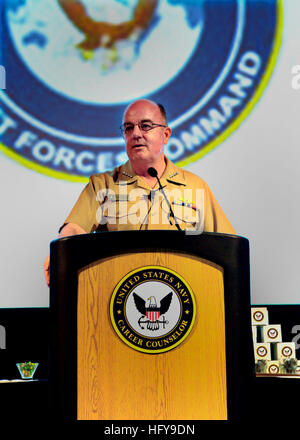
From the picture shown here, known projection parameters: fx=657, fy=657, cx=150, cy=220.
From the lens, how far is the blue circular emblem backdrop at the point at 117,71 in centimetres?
382

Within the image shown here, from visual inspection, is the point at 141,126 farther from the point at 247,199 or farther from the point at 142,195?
the point at 247,199

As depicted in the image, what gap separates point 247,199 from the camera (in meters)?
3.71

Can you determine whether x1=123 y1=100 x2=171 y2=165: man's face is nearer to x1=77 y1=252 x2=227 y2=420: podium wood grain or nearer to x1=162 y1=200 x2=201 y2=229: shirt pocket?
x1=162 y1=200 x2=201 y2=229: shirt pocket

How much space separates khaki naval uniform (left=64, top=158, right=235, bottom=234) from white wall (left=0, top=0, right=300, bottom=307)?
48 cm

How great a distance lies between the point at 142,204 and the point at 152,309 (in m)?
1.27

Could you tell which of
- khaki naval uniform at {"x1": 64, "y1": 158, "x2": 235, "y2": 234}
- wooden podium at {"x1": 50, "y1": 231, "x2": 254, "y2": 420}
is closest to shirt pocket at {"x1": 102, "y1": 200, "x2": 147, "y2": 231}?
khaki naval uniform at {"x1": 64, "y1": 158, "x2": 235, "y2": 234}

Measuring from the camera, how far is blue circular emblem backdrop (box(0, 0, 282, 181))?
3820mm

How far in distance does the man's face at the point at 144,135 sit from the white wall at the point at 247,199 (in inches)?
25.8

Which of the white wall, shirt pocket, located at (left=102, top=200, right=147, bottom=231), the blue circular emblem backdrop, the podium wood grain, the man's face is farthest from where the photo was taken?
the blue circular emblem backdrop

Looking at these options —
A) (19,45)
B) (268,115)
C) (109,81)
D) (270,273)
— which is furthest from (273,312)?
(19,45)

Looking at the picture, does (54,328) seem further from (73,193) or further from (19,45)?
(19,45)

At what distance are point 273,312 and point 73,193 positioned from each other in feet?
4.26

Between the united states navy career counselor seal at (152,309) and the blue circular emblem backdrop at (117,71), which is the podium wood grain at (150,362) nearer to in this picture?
the united states navy career counselor seal at (152,309)
